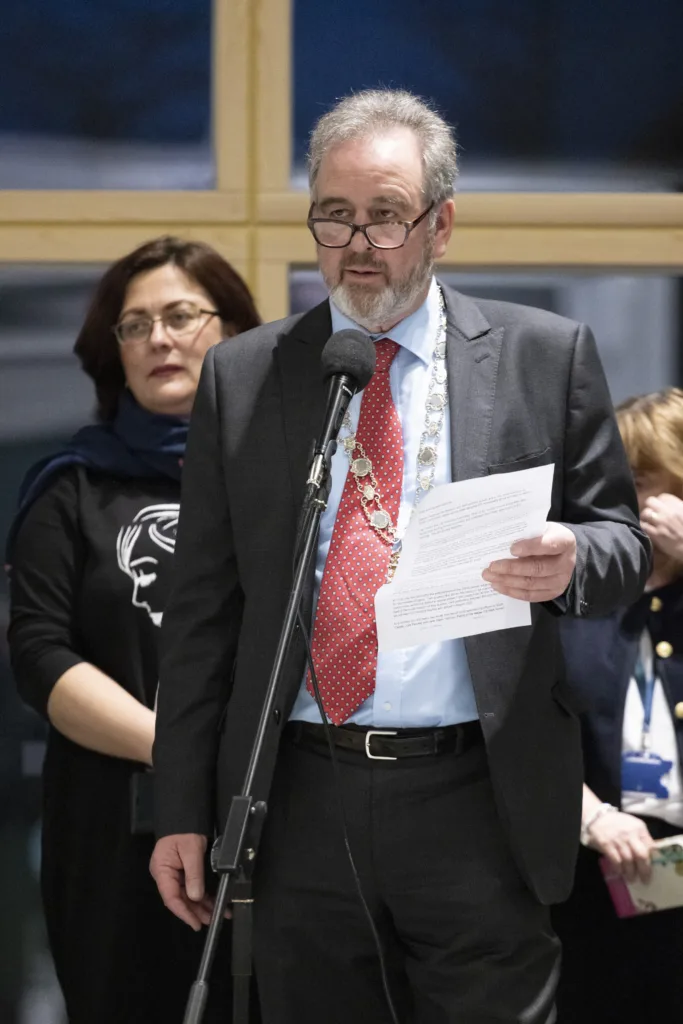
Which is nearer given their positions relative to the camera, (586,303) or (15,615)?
(15,615)

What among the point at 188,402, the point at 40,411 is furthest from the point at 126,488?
the point at 40,411

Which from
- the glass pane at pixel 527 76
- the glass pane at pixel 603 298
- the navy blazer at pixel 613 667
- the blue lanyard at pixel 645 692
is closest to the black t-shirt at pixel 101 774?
the navy blazer at pixel 613 667

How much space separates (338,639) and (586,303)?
5.62 feet

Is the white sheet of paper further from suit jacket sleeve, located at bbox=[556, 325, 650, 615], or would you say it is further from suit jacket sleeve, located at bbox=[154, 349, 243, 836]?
suit jacket sleeve, located at bbox=[154, 349, 243, 836]

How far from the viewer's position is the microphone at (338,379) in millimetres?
1578

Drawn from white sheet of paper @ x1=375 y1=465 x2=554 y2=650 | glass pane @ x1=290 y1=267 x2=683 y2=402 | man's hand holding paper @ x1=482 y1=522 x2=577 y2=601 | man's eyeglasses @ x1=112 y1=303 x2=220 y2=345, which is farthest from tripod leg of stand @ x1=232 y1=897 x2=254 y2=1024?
glass pane @ x1=290 y1=267 x2=683 y2=402

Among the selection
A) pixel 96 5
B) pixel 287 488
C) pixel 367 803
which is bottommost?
pixel 367 803

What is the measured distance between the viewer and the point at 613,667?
2.49 metres

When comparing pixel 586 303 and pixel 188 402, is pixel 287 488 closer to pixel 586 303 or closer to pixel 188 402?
pixel 188 402

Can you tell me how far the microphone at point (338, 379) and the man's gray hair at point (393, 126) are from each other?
39 centimetres

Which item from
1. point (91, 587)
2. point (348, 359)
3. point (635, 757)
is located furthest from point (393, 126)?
point (635, 757)

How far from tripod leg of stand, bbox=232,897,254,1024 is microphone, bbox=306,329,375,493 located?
0.54 meters

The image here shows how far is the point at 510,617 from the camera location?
1.68 m

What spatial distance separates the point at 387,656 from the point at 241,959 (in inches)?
18.0
